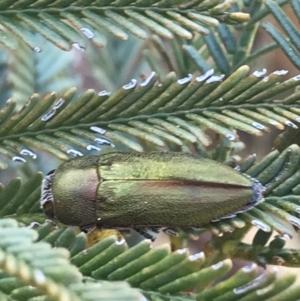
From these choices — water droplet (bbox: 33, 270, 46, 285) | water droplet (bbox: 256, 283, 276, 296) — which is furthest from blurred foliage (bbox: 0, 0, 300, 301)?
water droplet (bbox: 33, 270, 46, 285)

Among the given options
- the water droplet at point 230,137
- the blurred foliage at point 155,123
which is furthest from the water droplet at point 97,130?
the water droplet at point 230,137

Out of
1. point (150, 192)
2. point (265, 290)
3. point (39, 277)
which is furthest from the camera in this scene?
point (150, 192)

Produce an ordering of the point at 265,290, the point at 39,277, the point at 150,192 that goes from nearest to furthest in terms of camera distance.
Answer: the point at 39,277 → the point at 265,290 → the point at 150,192

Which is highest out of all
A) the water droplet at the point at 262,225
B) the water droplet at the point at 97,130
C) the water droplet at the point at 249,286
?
the water droplet at the point at 97,130

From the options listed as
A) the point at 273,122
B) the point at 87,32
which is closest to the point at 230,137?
the point at 273,122

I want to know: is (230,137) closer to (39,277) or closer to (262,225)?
(262,225)

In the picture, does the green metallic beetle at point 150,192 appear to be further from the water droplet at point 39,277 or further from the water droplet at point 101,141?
the water droplet at point 39,277

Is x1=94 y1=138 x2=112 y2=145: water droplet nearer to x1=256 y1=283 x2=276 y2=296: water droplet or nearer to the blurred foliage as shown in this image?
the blurred foliage

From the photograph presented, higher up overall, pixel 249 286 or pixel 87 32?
pixel 87 32

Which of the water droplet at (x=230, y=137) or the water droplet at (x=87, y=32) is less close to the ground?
the water droplet at (x=87, y=32)
